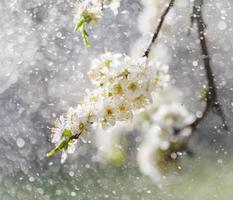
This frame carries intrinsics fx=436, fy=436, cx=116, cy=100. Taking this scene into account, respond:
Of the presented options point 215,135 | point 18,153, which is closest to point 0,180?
point 18,153

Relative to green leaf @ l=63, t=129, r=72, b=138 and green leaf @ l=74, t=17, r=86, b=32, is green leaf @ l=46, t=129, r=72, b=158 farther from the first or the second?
green leaf @ l=74, t=17, r=86, b=32

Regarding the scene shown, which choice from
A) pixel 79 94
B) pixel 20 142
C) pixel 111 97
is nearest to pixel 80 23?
A: pixel 111 97

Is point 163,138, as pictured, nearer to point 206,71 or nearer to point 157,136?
point 157,136

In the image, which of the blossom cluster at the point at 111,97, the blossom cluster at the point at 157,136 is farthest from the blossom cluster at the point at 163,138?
the blossom cluster at the point at 111,97

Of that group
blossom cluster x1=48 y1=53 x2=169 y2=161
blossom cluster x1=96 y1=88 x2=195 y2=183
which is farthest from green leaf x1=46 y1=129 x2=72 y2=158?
blossom cluster x1=96 y1=88 x2=195 y2=183

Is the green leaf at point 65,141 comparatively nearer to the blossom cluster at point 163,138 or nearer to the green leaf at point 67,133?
the green leaf at point 67,133

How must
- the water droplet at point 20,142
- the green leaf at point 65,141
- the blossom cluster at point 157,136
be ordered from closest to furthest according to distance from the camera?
the green leaf at point 65,141 < the blossom cluster at point 157,136 < the water droplet at point 20,142

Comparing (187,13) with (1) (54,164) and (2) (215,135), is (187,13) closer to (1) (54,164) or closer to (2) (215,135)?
(2) (215,135)
